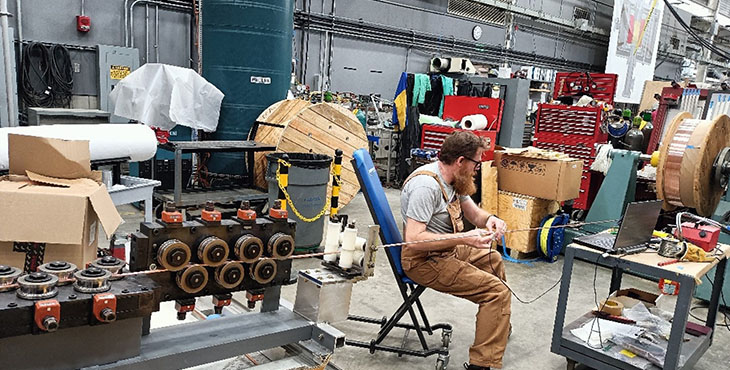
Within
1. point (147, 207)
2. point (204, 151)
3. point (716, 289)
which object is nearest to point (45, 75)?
point (204, 151)

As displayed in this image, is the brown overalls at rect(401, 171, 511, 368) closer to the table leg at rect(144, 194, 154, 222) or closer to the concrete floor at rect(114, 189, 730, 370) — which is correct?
the concrete floor at rect(114, 189, 730, 370)

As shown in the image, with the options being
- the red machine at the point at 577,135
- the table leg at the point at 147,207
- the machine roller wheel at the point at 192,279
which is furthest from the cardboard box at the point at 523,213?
the machine roller wheel at the point at 192,279

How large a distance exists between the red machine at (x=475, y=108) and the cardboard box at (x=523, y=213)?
1.81 meters

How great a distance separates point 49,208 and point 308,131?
3.20 metres

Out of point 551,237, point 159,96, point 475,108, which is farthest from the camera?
point 475,108

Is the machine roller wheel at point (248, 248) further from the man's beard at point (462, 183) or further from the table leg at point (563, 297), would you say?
the table leg at point (563, 297)

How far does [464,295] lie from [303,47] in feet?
20.8

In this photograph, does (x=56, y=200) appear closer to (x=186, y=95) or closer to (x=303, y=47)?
(x=186, y=95)

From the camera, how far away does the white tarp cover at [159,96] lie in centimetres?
505

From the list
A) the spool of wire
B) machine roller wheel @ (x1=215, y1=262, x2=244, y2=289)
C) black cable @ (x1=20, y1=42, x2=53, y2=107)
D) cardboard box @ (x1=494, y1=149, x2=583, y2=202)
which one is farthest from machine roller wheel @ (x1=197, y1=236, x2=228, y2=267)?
black cable @ (x1=20, y1=42, x2=53, y2=107)

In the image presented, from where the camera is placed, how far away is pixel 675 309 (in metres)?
2.38

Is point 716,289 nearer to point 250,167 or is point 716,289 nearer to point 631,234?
point 631,234

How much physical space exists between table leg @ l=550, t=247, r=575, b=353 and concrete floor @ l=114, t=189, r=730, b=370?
0.21 metres

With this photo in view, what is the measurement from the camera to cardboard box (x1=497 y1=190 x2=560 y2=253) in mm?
4547
